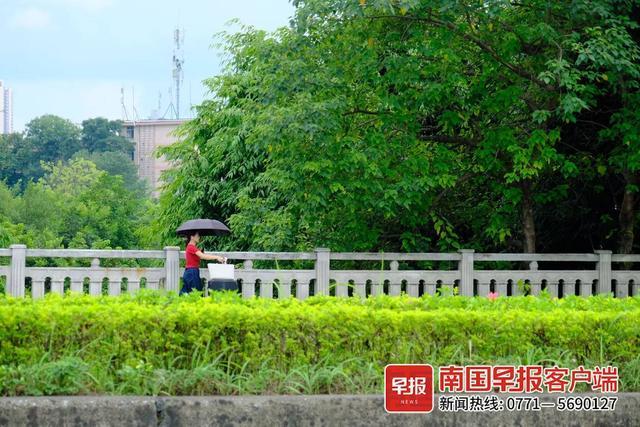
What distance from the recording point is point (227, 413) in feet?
20.1

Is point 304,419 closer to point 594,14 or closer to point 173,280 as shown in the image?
point 173,280

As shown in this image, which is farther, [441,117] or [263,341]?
[441,117]

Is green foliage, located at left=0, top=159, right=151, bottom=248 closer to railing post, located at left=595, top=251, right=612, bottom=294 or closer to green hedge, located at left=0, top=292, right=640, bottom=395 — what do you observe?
railing post, located at left=595, top=251, right=612, bottom=294

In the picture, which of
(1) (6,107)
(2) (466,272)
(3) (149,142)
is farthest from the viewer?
(1) (6,107)

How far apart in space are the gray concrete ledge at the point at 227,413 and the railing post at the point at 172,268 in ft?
29.4

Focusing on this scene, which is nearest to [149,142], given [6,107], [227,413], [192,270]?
[6,107]

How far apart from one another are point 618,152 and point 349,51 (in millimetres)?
Result: 4722

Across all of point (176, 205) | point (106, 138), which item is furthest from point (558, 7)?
point (106, 138)

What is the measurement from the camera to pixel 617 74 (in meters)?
15.0

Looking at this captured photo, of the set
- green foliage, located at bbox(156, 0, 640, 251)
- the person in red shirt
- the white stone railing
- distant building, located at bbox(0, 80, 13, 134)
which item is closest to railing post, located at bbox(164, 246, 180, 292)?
the white stone railing

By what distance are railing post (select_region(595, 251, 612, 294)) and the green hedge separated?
8.88m

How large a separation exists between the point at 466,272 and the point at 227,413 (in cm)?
996

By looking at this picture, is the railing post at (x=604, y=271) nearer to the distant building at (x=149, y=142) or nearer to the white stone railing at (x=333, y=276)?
the white stone railing at (x=333, y=276)

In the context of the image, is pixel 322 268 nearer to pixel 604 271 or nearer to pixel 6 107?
pixel 604 271
